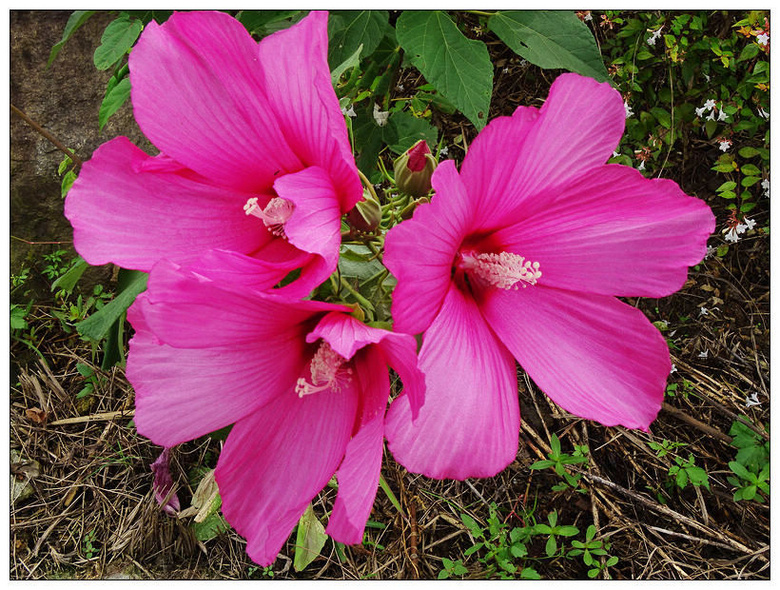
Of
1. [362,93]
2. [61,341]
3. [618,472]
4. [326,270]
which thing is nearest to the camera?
[326,270]

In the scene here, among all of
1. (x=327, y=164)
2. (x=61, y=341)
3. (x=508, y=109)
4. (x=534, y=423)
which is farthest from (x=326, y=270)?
(x=61, y=341)

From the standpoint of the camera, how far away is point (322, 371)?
0.58m

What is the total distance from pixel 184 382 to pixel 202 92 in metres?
0.26

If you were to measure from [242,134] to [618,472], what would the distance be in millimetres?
1339

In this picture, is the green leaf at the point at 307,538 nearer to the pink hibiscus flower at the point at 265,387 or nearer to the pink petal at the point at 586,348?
the pink hibiscus flower at the point at 265,387

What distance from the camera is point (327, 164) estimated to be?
22.3 inches

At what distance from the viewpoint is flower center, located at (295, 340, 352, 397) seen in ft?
1.88

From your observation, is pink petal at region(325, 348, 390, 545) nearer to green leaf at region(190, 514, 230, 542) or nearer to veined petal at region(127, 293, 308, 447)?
veined petal at region(127, 293, 308, 447)

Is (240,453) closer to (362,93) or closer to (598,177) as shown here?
(598,177)

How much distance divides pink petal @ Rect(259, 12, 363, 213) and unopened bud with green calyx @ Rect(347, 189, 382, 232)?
0.17ft

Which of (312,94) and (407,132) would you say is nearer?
(312,94)

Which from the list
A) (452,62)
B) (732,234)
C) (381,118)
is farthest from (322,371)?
(732,234)

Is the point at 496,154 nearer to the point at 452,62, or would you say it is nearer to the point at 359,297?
the point at 359,297

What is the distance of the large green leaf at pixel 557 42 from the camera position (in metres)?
0.88
